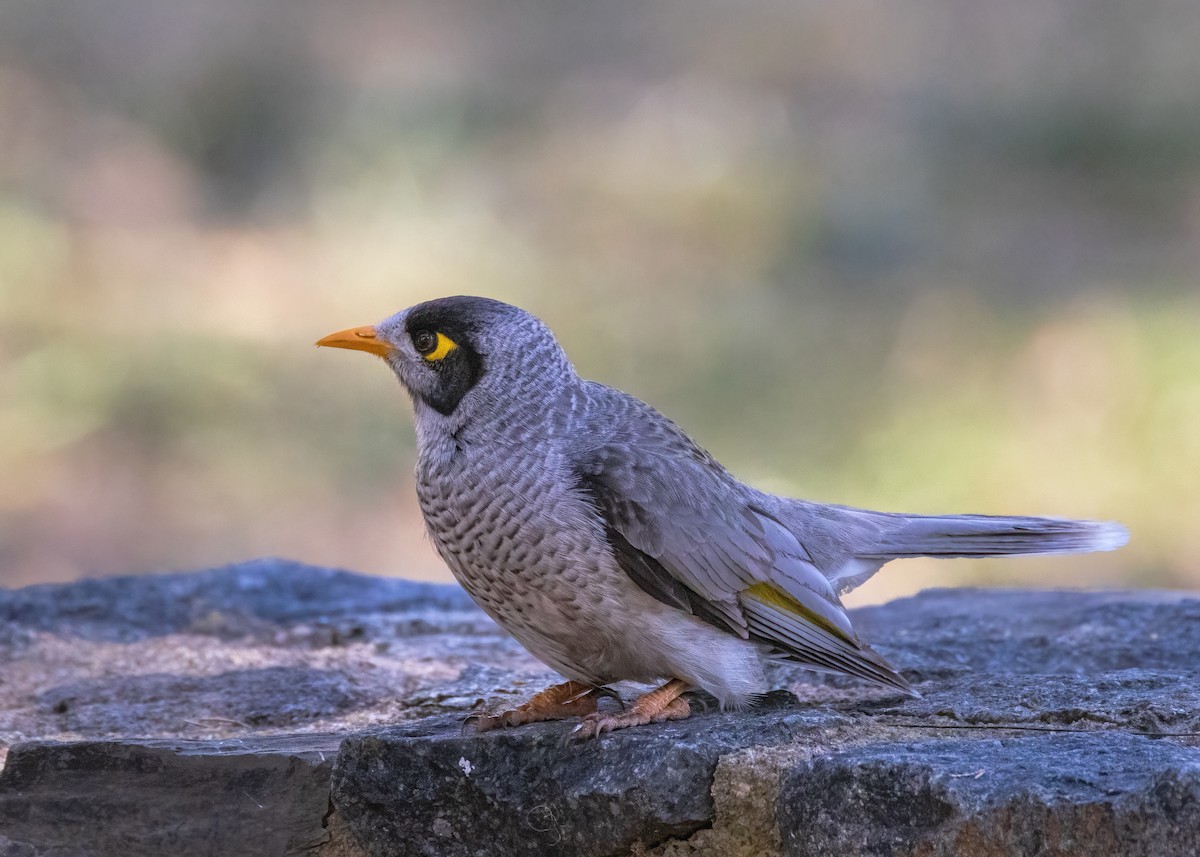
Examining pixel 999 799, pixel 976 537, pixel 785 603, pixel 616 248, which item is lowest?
pixel 999 799

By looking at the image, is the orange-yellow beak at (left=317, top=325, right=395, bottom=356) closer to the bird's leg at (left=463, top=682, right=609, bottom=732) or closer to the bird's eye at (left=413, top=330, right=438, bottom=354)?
the bird's eye at (left=413, top=330, right=438, bottom=354)

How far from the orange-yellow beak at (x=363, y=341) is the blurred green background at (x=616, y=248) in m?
4.86

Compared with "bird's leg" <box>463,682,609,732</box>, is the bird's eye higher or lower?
higher

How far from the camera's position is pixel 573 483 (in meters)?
4.48

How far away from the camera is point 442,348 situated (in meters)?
4.81

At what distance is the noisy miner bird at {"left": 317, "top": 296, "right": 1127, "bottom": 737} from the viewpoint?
437 cm

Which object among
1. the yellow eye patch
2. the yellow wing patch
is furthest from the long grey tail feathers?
the yellow eye patch

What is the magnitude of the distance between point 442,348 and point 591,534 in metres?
0.87

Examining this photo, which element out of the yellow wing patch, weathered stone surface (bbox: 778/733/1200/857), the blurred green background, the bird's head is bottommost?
weathered stone surface (bbox: 778/733/1200/857)

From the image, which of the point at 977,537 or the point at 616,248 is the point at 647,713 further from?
the point at 616,248

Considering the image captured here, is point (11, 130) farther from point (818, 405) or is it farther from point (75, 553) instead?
point (818, 405)

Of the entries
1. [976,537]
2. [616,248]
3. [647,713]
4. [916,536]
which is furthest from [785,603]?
[616,248]

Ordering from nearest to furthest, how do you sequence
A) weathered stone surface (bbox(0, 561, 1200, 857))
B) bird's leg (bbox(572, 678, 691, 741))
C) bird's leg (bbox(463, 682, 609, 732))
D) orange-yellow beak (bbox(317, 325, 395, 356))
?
weathered stone surface (bbox(0, 561, 1200, 857))
bird's leg (bbox(572, 678, 691, 741))
bird's leg (bbox(463, 682, 609, 732))
orange-yellow beak (bbox(317, 325, 395, 356))

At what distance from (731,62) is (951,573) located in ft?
28.0
